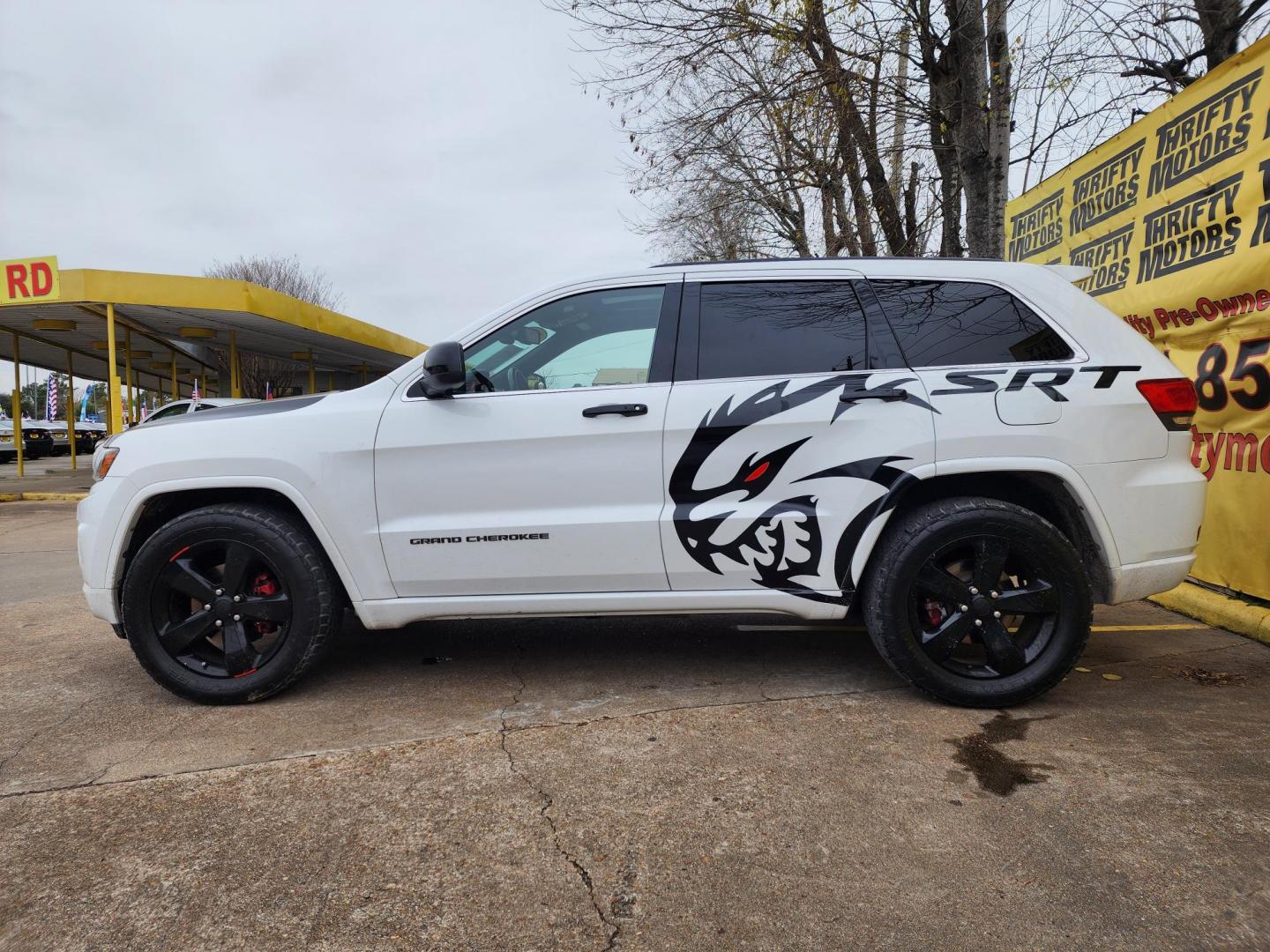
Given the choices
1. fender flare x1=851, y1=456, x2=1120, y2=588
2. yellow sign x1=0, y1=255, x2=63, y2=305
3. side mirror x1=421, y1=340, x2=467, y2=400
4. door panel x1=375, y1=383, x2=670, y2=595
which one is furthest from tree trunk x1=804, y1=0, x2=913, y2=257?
yellow sign x1=0, y1=255, x2=63, y2=305

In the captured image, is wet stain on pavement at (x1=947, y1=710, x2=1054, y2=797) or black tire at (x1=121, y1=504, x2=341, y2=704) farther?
black tire at (x1=121, y1=504, x2=341, y2=704)

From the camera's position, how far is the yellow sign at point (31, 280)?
1432 centimetres

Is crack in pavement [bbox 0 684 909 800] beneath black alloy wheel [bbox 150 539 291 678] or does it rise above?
beneath

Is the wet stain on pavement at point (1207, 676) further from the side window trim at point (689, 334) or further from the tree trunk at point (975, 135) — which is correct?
the tree trunk at point (975, 135)

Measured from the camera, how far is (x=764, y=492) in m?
3.35

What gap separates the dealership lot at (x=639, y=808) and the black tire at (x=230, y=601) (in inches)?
6.4

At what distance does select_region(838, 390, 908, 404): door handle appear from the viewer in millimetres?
3320

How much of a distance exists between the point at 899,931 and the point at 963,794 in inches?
30.3

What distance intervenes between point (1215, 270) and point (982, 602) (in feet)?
9.29

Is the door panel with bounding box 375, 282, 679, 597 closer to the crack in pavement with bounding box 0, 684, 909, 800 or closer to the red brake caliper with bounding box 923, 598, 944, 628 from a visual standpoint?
the crack in pavement with bounding box 0, 684, 909, 800

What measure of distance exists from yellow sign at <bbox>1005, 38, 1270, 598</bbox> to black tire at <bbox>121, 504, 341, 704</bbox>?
475cm

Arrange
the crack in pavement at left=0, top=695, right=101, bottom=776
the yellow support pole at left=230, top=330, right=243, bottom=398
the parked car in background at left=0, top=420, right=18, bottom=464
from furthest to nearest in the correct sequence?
the parked car in background at left=0, top=420, right=18, bottom=464 < the yellow support pole at left=230, top=330, right=243, bottom=398 < the crack in pavement at left=0, top=695, right=101, bottom=776

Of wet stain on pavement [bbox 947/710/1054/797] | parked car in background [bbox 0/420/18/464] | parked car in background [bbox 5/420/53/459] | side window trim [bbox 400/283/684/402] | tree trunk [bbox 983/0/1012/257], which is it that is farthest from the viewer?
parked car in background [bbox 5/420/53/459]

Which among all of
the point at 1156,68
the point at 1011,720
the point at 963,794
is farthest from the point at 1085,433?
the point at 1156,68
